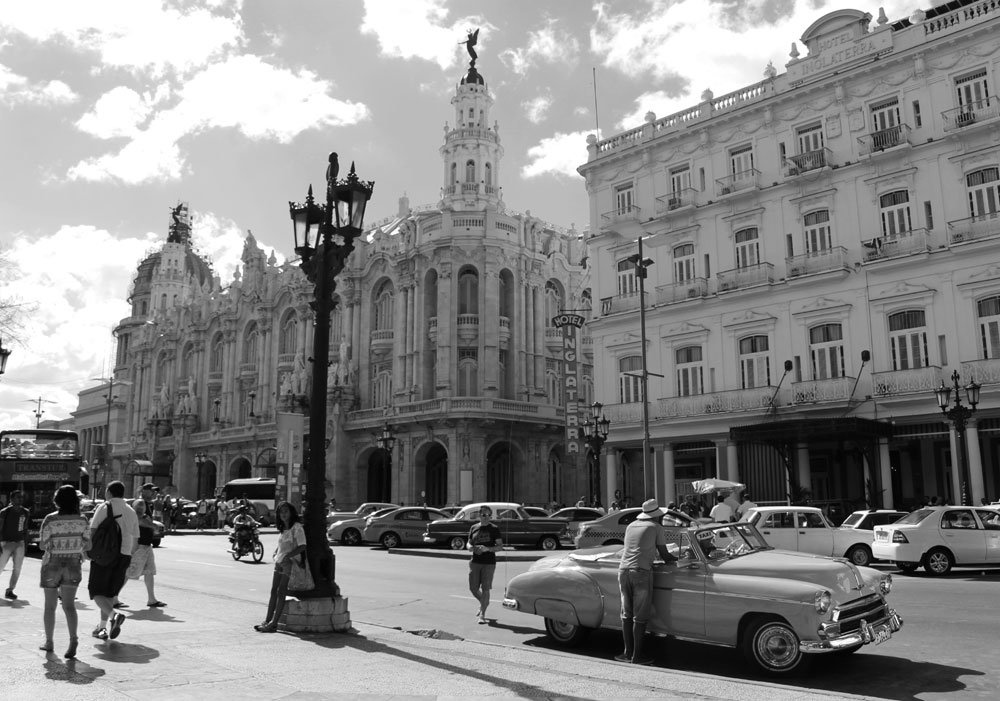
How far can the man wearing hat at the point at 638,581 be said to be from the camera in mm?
9094

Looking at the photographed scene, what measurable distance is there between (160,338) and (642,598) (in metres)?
74.6

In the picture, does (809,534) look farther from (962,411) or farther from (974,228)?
(974,228)

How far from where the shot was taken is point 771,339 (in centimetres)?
2964

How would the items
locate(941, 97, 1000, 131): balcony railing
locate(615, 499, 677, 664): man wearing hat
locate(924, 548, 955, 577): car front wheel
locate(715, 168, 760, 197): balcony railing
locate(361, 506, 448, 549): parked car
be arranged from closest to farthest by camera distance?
locate(615, 499, 677, 664): man wearing hat → locate(924, 548, 955, 577): car front wheel → locate(941, 97, 1000, 131): balcony railing → locate(361, 506, 448, 549): parked car → locate(715, 168, 760, 197): balcony railing

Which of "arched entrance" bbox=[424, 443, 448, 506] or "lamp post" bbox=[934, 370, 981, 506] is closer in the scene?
"lamp post" bbox=[934, 370, 981, 506]

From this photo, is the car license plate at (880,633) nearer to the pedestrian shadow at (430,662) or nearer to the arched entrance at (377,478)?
the pedestrian shadow at (430,662)

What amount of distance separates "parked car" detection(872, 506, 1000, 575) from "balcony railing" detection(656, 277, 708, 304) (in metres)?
14.8

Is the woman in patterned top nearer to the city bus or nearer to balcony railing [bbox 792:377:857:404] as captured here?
balcony railing [bbox 792:377:857:404]

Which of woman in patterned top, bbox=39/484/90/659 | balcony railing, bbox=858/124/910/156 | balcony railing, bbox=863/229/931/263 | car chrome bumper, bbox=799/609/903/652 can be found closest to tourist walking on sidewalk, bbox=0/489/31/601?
woman in patterned top, bbox=39/484/90/659

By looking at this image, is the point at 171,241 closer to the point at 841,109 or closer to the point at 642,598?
the point at 841,109

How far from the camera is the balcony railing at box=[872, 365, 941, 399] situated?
2562 centimetres

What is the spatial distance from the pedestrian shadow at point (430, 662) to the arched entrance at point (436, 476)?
132 ft

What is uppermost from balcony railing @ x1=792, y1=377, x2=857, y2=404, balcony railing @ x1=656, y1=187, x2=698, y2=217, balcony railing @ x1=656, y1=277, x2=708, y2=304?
balcony railing @ x1=656, y1=187, x2=698, y2=217

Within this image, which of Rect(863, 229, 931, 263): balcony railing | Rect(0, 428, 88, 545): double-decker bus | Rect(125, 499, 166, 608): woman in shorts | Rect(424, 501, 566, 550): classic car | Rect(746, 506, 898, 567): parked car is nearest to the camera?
Rect(125, 499, 166, 608): woman in shorts
